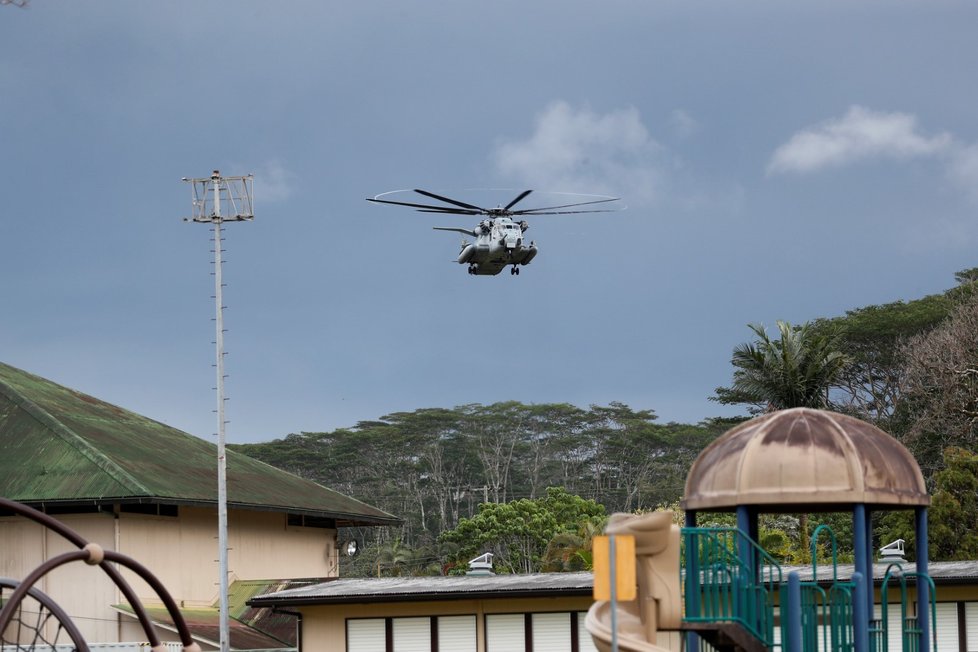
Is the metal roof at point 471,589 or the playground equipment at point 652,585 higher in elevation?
the playground equipment at point 652,585

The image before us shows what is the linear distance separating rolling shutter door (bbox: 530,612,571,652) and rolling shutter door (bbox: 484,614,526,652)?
11.2 inches

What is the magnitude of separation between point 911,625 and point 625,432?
95.5 m

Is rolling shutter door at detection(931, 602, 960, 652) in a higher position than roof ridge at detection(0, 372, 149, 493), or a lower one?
lower

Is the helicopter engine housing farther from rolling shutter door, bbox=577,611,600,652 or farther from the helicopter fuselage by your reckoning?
rolling shutter door, bbox=577,611,600,652

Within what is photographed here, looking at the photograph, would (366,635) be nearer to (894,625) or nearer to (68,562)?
(894,625)

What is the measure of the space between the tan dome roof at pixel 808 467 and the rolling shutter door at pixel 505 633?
11.1 m

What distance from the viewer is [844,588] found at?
18.9m

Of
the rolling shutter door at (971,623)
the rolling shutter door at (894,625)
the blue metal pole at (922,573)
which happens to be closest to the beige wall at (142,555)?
the rolling shutter door at (894,625)

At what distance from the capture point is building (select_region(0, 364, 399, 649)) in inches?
1518

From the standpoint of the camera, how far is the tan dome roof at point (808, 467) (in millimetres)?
19234

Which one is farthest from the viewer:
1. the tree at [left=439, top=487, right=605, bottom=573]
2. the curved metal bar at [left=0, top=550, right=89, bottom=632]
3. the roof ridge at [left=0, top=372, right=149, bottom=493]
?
the tree at [left=439, top=487, right=605, bottom=573]

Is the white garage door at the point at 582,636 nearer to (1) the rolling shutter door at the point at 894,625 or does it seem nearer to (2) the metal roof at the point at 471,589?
(2) the metal roof at the point at 471,589

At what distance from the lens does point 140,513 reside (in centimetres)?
3962

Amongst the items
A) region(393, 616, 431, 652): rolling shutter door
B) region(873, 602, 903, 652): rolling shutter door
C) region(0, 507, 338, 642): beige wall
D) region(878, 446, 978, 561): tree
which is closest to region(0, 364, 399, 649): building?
region(0, 507, 338, 642): beige wall
